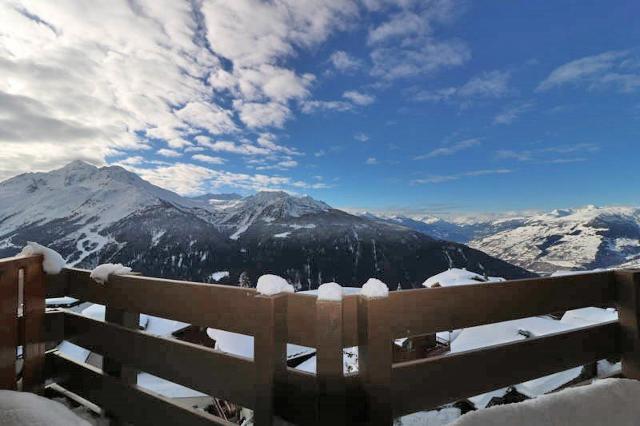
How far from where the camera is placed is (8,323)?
2.42 meters

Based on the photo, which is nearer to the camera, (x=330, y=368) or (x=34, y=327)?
(x=330, y=368)

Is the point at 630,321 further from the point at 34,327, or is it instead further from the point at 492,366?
the point at 34,327

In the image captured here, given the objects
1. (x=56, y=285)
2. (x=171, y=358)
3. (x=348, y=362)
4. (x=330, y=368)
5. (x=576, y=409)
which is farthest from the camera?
(x=348, y=362)

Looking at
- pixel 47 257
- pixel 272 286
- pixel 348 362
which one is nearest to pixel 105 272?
pixel 47 257

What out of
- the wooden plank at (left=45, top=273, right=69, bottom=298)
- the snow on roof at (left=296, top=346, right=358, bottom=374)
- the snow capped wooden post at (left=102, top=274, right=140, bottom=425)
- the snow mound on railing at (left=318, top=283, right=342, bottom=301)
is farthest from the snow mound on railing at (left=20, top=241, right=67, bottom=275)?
the snow mound on railing at (left=318, top=283, right=342, bottom=301)

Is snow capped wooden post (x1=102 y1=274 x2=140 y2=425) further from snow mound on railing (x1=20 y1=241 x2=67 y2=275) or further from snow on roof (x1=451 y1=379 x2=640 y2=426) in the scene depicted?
snow on roof (x1=451 y1=379 x2=640 y2=426)

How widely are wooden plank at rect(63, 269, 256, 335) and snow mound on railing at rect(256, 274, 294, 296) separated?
0.44ft

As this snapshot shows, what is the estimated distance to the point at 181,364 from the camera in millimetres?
2334

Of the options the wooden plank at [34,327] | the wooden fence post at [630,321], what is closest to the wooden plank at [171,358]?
the wooden plank at [34,327]

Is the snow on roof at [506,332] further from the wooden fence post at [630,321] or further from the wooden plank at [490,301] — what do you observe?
the wooden plank at [490,301]

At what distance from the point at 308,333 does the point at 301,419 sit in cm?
43

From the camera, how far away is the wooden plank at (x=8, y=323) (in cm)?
235

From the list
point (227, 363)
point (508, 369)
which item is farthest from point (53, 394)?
point (508, 369)

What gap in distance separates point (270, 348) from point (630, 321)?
2802 millimetres
